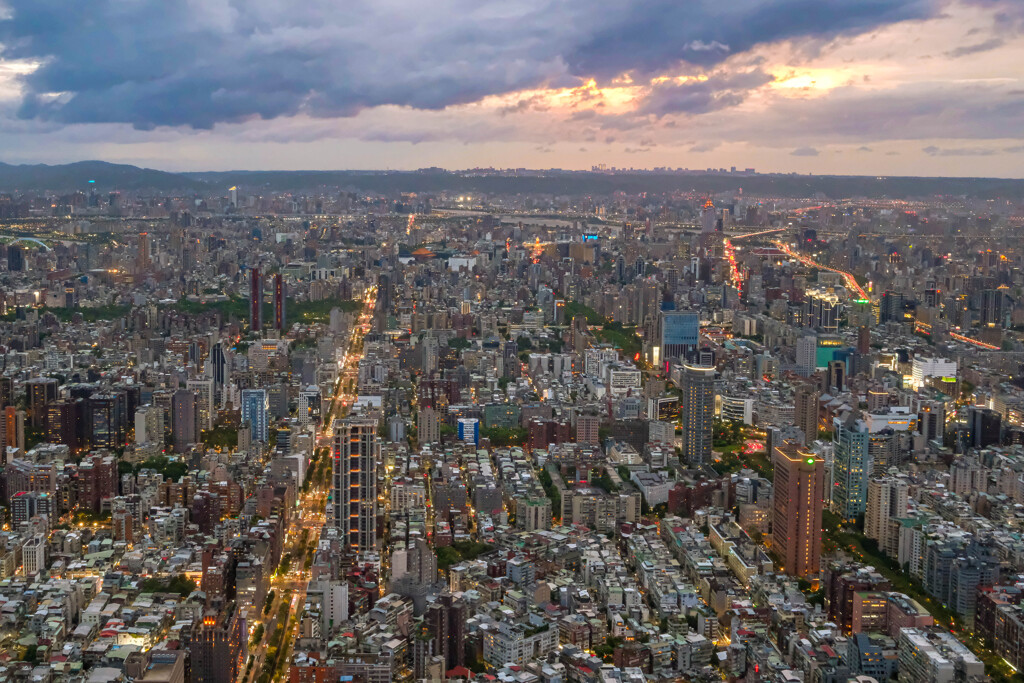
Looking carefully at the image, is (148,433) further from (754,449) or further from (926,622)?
(926,622)

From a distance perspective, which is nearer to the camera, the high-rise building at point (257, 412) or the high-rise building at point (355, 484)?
the high-rise building at point (355, 484)

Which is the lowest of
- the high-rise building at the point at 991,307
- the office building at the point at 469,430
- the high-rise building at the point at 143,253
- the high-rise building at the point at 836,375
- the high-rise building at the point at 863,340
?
the office building at the point at 469,430

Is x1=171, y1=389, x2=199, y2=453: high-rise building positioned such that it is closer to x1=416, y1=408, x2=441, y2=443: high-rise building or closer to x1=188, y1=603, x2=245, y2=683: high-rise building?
x1=416, y1=408, x2=441, y2=443: high-rise building

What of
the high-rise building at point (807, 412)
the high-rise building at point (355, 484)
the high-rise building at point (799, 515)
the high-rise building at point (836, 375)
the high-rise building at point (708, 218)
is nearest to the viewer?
the high-rise building at point (799, 515)

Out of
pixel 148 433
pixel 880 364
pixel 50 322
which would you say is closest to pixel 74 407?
pixel 148 433

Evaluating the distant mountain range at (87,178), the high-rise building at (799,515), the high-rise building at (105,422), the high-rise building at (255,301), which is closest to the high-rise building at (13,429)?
the high-rise building at (105,422)

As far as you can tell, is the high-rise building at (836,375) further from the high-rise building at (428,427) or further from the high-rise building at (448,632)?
the high-rise building at (448,632)

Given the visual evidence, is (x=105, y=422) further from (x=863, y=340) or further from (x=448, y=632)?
(x=863, y=340)
